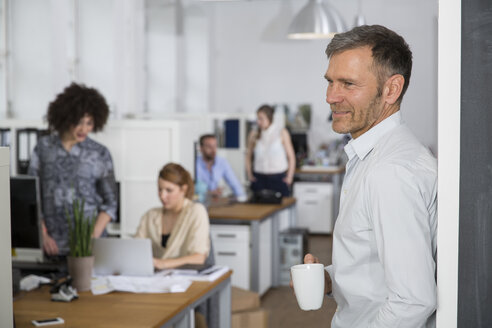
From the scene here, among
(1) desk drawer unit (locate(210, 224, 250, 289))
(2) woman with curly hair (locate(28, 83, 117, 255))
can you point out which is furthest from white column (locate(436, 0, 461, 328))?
(1) desk drawer unit (locate(210, 224, 250, 289))

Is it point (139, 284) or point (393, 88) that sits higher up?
point (393, 88)

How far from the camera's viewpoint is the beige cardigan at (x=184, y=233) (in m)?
3.88

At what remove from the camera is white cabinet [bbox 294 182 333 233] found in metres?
8.95

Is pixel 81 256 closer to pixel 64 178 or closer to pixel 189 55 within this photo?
pixel 64 178

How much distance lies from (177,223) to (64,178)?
2.48 feet

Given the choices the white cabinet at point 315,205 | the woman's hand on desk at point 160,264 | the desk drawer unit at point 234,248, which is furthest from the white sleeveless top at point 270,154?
the woman's hand on desk at point 160,264

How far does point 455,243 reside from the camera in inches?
54.5

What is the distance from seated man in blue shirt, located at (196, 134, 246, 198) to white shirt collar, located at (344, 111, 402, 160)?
4.91 m

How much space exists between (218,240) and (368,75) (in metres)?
4.28

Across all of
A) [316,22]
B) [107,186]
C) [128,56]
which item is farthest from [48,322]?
[316,22]

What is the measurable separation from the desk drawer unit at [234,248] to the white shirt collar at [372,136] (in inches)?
161

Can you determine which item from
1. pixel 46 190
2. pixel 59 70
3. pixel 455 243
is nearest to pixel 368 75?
pixel 455 243

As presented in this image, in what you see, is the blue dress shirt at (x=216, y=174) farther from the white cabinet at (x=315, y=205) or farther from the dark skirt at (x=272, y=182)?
the white cabinet at (x=315, y=205)

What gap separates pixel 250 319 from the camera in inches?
154
